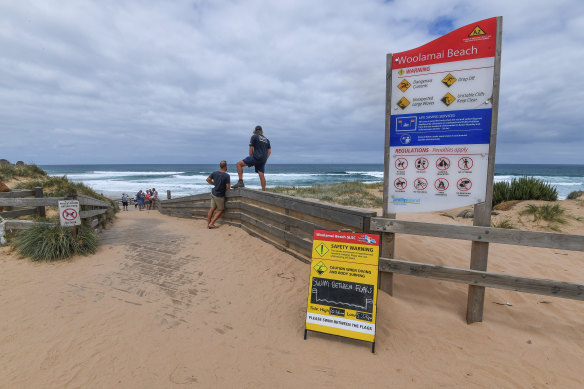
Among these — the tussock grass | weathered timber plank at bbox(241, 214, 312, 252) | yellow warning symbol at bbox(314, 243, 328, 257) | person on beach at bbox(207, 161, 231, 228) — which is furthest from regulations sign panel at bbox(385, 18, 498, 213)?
the tussock grass

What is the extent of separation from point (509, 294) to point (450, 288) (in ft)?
2.70

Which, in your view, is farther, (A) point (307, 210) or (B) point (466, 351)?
(A) point (307, 210)

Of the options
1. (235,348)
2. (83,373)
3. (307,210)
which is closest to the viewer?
(83,373)

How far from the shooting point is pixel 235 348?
10.0ft

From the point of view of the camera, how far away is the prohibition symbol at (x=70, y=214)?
5367 millimetres

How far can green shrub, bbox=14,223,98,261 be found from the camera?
205 inches

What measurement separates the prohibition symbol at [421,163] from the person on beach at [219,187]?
5.33m

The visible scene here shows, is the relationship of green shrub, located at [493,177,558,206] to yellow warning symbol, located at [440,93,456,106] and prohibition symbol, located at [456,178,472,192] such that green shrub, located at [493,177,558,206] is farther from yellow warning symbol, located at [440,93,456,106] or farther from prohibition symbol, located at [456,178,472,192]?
yellow warning symbol, located at [440,93,456,106]

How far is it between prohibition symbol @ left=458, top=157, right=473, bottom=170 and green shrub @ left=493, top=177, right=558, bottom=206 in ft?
33.7

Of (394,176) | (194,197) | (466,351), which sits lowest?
(466,351)

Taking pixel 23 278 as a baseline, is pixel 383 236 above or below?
above

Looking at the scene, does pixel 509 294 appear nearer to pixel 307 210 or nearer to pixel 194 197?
pixel 307 210

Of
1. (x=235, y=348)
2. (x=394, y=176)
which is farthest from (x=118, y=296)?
(x=394, y=176)

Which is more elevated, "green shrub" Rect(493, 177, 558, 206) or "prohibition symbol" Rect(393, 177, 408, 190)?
"prohibition symbol" Rect(393, 177, 408, 190)
